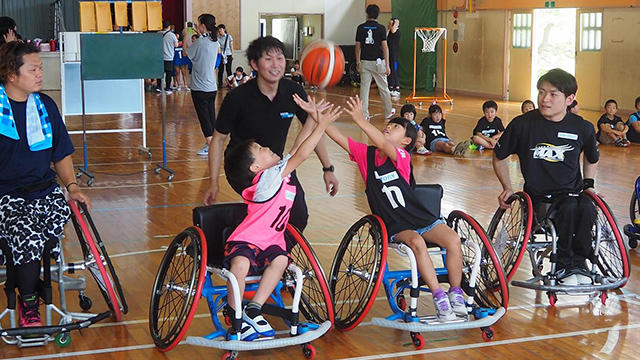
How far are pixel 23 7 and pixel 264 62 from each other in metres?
18.4

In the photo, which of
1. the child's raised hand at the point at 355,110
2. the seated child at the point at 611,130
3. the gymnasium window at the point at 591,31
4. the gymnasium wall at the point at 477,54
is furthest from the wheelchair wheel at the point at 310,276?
the gymnasium wall at the point at 477,54

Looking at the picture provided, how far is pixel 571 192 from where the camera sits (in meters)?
4.71

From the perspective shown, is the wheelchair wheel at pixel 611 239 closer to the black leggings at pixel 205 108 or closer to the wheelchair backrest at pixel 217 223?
the wheelchair backrest at pixel 217 223

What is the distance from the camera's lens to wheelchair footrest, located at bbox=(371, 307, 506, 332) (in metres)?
3.91

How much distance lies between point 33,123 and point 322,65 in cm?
207

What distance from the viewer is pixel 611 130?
10680 millimetres

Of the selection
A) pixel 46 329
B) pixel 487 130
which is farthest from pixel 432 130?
pixel 46 329

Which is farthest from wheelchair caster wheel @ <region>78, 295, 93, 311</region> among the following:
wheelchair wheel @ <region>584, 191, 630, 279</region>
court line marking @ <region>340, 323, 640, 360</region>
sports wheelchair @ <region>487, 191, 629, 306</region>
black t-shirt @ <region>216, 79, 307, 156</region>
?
wheelchair wheel @ <region>584, 191, 630, 279</region>

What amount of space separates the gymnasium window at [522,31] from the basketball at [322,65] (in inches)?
462

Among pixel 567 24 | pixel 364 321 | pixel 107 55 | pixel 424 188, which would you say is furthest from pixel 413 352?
pixel 567 24

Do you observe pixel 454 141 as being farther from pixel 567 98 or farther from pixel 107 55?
pixel 567 98

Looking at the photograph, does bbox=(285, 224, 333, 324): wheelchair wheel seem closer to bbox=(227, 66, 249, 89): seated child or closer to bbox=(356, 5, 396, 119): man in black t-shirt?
bbox=(356, 5, 396, 119): man in black t-shirt

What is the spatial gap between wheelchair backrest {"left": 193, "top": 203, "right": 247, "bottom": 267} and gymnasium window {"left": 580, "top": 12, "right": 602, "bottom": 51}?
12360mm

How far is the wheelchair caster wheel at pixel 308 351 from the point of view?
381 cm
